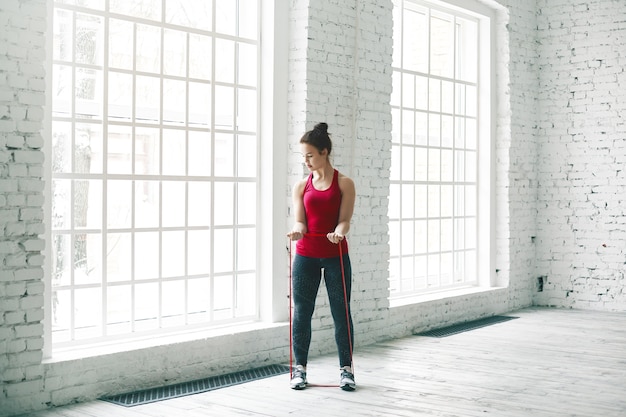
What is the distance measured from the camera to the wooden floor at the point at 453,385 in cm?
455

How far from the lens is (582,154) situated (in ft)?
29.6

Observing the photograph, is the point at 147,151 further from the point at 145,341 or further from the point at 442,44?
the point at 442,44

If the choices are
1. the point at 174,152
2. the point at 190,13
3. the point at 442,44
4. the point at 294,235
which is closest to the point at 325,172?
the point at 294,235

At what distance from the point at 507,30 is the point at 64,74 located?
18.0 ft

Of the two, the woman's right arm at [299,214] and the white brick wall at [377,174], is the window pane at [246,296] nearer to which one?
the white brick wall at [377,174]

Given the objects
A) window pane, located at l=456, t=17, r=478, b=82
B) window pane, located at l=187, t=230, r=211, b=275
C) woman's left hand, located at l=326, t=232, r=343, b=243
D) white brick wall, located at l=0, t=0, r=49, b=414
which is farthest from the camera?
window pane, located at l=456, t=17, r=478, b=82

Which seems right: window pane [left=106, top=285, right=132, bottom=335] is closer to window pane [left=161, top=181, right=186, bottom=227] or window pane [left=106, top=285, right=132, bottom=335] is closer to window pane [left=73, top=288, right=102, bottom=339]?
window pane [left=73, top=288, right=102, bottom=339]

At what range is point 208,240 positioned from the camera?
5.66m

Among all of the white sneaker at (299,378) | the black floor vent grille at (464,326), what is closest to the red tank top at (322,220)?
the white sneaker at (299,378)

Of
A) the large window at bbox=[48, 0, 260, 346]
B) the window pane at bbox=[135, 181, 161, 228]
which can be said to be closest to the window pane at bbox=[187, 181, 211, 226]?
the large window at bbox=[48, 0, 260, 346]

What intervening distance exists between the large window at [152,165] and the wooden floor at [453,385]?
0.71m

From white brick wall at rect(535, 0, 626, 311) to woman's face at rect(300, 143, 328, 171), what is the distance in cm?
493

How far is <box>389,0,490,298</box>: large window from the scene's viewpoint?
7516 mm

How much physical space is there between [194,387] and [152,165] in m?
1.46
